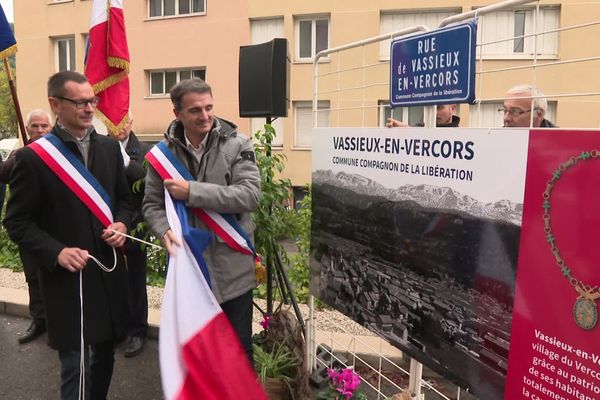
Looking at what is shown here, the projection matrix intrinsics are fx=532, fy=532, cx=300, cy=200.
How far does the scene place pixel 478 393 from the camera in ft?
6.93

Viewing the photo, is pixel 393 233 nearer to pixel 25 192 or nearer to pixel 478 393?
pixel 478 393

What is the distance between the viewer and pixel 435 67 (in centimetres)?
224

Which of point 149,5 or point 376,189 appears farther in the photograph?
point 149,5

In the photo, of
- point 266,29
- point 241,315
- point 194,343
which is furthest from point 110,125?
point 266,29

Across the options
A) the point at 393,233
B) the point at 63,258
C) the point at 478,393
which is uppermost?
the point at 393,233

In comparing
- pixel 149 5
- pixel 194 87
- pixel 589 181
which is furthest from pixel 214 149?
pixel 149 5

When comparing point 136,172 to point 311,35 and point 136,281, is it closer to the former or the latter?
point 136,281

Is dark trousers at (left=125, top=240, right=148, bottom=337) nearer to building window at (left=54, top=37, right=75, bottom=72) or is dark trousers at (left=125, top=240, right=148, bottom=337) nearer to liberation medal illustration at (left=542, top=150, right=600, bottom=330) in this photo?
liberation medal illustration at (left=542, top=150, right=600, bottom=330)

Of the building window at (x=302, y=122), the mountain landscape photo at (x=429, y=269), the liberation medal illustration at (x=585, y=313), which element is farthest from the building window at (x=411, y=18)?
the liberation medal illustration at (x=585, y=313)

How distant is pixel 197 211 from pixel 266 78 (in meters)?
1.29

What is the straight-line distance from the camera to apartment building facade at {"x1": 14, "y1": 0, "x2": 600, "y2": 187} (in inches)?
560

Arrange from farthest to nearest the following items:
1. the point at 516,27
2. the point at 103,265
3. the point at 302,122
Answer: the point at 302,122 < the point at 516,27 < the point at 103,265

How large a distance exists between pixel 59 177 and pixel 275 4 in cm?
1532

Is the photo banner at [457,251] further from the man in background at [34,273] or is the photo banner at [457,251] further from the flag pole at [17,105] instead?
the man in background at [34,273]
